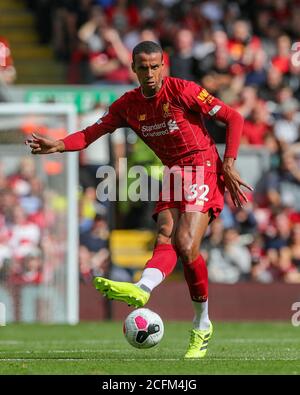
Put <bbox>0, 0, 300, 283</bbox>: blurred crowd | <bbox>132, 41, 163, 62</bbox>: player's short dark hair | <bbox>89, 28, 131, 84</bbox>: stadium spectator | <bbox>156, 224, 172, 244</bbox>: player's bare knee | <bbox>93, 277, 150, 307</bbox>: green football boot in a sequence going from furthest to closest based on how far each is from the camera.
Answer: <bbox>89, 28, 131, 84</bbox>: stadium spectator, <bbox>0, 0, 300, 283</bbox>: blurred crowd, <bbox>156, 224, 172, 244</bbox>: player's bare knee, <bbox>132, 41, 163, 62</bbox>: player's short dark hair, <bbox>93, 277, 150, 307</bbox>: green football boot

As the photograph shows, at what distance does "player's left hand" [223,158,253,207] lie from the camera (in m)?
9.35

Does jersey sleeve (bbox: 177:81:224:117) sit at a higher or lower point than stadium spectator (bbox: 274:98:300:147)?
lower

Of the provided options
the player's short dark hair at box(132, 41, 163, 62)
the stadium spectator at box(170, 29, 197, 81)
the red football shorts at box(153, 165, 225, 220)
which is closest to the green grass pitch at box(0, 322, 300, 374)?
the red football shorts at box(153, 165, 225, 220)

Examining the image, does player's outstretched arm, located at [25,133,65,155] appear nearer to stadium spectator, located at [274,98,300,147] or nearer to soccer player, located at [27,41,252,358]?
soccer player, located at [27,41,252,358]

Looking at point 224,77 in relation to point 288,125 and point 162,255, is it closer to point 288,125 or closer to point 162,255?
point 288,125

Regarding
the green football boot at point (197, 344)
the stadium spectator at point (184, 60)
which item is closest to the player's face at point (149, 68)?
the green football boot at point (197, 344)

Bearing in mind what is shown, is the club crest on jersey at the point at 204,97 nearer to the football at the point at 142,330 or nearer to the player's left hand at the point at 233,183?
the player's left hand at the point at 233,183

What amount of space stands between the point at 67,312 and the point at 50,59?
25.4 ft

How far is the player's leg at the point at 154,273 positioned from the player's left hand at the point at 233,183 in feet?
1.74

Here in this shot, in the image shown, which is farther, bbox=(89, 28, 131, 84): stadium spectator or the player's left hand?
bbox=(89, 28, 131, 84): stadium spectator

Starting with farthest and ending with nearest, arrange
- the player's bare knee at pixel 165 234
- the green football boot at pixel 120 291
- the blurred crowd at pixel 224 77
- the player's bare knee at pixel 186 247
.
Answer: the blurred crowd at pixel 224 77 < the player's bare knee at pixel 165 234 < the player's bare knee at pixel 186 247 < the green football boot at pixel 120 291

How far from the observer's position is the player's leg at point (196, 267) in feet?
31.0

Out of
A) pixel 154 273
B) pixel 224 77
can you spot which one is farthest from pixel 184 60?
pixel 154 273

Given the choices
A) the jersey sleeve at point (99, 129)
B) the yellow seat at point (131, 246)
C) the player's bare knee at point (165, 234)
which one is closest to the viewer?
the player's bare knee at point (165, 234)
